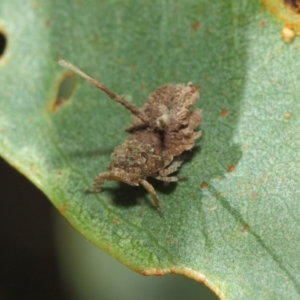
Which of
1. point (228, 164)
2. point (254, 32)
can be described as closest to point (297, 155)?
point (228, 164)

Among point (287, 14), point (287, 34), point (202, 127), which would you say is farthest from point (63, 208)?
point (287, 14)

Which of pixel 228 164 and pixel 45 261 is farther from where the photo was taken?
pixel 45 261

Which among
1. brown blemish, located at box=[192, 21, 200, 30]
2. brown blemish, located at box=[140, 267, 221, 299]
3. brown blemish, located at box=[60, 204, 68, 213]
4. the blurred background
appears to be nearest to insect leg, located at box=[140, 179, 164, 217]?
brown blemish, located at box=[140, 267, 221, 299]

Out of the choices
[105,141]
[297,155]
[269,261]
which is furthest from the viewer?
[105,141]

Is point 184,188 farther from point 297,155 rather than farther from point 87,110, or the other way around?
point 87,110

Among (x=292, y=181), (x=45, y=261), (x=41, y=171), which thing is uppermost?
(x=292, y=181)

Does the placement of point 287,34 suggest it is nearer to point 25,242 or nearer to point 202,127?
point 202,127

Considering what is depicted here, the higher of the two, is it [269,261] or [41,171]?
[269,261]

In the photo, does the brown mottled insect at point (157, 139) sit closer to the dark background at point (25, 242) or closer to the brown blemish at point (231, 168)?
the brown blemish at point (231, 168)
